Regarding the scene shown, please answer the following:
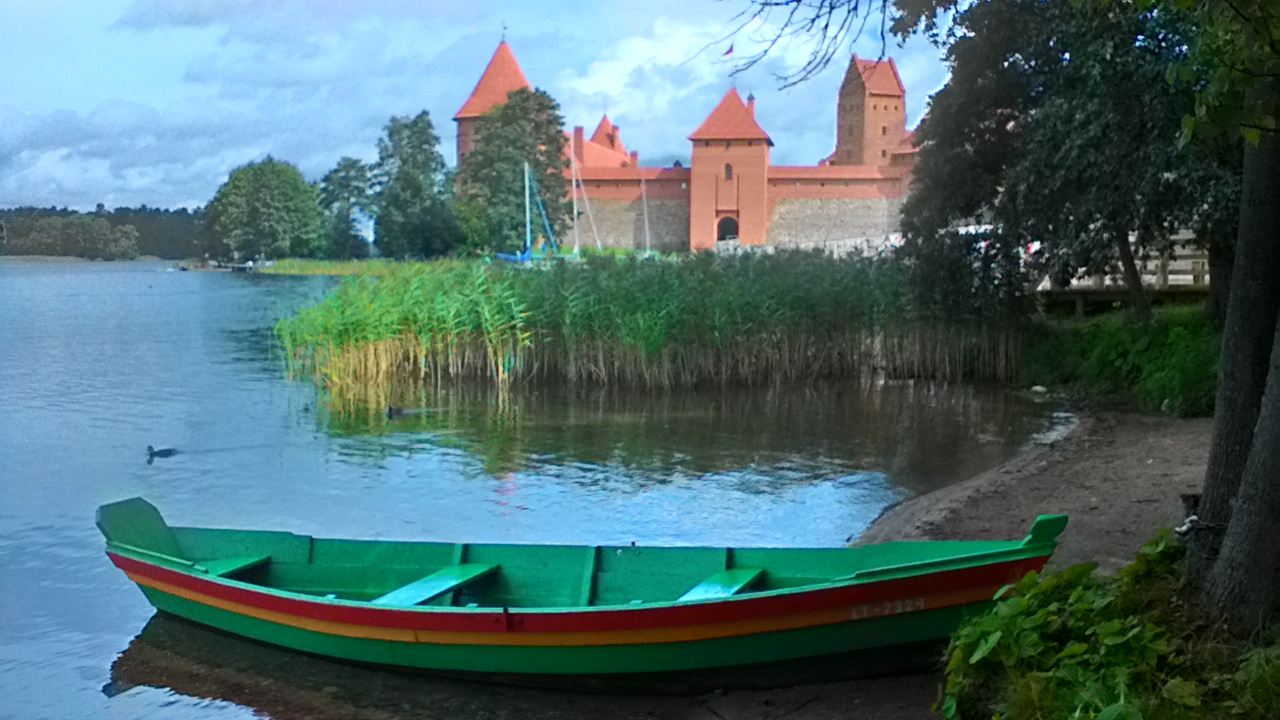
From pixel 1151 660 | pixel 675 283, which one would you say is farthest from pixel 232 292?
pixel 1151 660

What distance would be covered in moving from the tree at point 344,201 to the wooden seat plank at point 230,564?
173 ft

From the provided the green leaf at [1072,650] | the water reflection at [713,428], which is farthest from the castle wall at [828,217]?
the green leaf at [1072,650]

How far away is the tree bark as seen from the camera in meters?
3.64

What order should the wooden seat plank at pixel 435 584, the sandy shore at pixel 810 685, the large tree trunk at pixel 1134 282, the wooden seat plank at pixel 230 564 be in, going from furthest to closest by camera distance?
the large tree trunk at pixel 1134 282 < the wooden seat plank at pixel 230 564 < the wooden seat plank at pixel 435 584 < the sandy shore at pixel 810 685

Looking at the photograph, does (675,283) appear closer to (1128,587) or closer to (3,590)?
(3,590)

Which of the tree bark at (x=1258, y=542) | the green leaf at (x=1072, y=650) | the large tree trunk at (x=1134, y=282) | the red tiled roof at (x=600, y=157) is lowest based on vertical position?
the green leaf at (x=1072, y=650)

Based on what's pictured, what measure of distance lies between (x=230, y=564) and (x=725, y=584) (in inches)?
113

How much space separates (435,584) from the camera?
582 cm

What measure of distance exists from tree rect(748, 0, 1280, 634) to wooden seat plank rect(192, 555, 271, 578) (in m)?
4.76

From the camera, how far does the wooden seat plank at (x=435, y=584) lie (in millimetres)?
5680

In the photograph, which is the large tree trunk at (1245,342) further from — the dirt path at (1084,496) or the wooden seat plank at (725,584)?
the wooden seat plank at (725,584)

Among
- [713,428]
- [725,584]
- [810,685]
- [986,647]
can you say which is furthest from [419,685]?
[713,428]

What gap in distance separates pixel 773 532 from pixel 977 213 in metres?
7.85

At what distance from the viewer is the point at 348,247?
58.1 m
